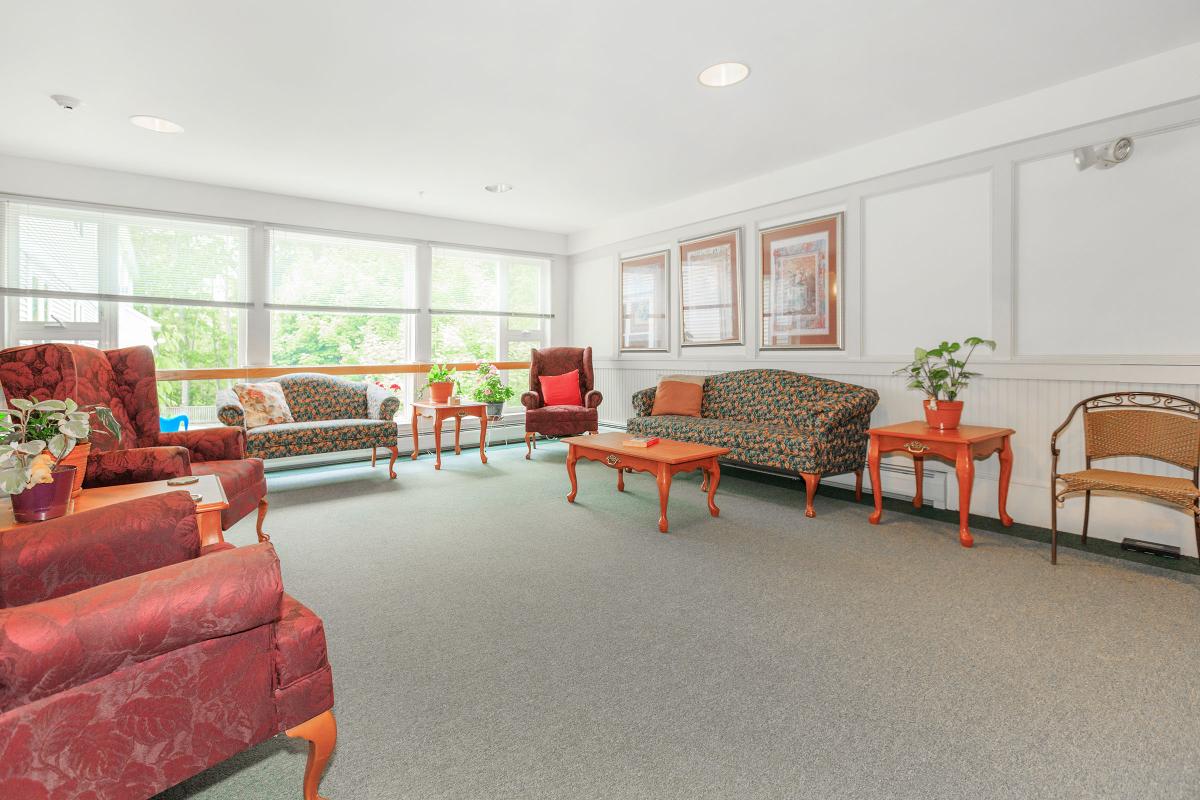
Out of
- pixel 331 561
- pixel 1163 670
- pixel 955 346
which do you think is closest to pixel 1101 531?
pixel 955 346

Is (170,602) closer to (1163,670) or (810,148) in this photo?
(1163,670)

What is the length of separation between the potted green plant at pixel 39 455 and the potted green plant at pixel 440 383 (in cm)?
409

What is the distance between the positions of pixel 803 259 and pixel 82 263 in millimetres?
5963

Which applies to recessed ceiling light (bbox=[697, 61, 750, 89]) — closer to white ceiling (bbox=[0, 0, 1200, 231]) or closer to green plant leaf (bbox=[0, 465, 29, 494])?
white ceiling (bbox=[0, 0, 1200, 231])

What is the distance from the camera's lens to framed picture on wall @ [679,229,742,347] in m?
5.64

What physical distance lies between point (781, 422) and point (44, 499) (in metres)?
4.33

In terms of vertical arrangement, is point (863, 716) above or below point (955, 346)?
below

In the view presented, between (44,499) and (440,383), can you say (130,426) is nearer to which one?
(44,499)

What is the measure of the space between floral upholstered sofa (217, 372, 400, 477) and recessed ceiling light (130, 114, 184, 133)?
1.90 metres

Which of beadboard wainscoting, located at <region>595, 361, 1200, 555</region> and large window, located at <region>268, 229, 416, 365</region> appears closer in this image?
beadboard wainscoting, located at <region>595, 361, 1200, 555</region>

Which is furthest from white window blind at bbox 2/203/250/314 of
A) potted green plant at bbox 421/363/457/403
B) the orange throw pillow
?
the orange throw pillow

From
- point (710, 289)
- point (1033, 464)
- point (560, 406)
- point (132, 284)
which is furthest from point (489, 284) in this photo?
point (1033, 464)

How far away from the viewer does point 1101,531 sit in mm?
3449

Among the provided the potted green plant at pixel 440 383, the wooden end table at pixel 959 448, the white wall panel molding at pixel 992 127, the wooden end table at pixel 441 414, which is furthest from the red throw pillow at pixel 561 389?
the wooden end table at pixel 959 448
